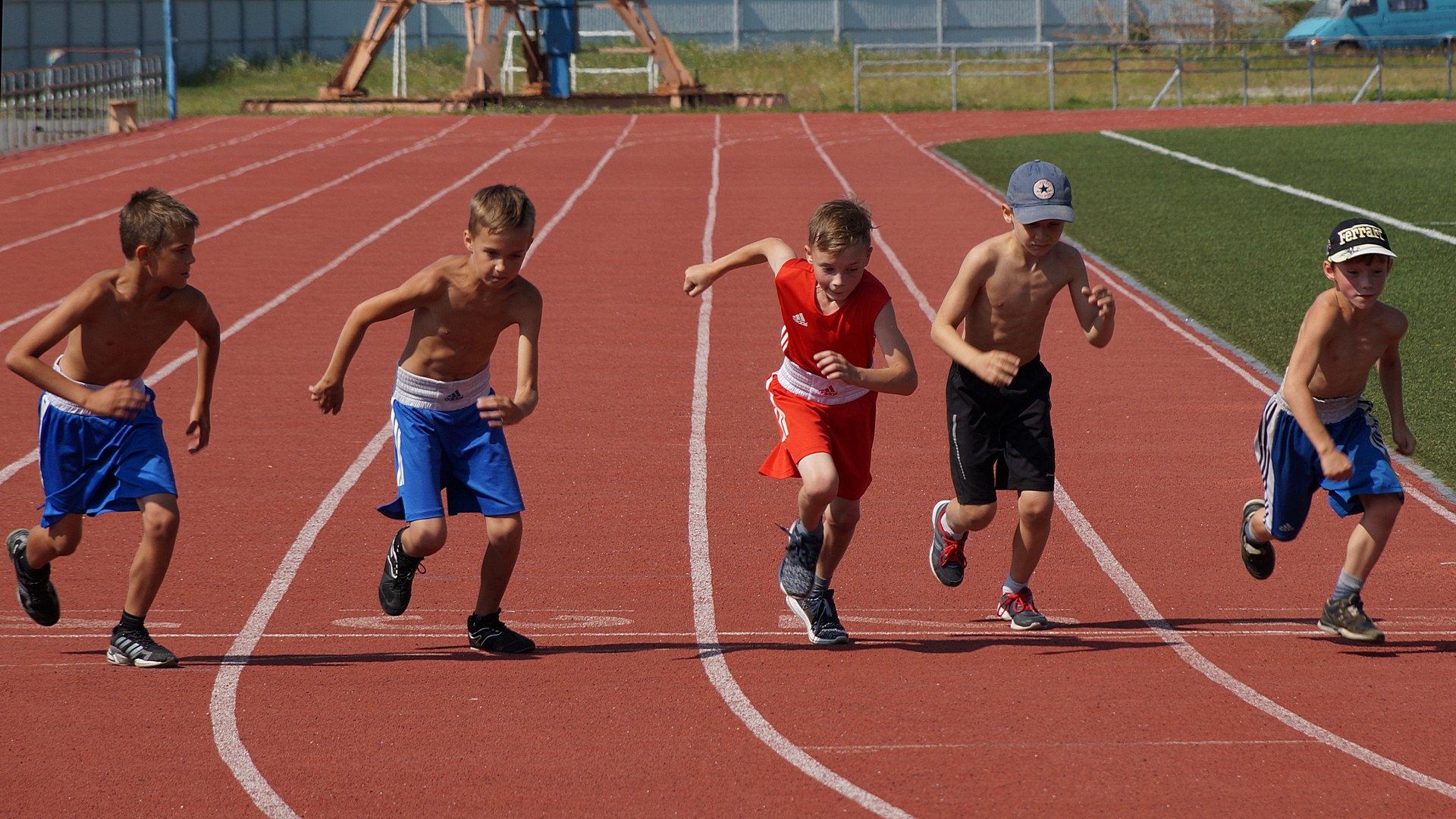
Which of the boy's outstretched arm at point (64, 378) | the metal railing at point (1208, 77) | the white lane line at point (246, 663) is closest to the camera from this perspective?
the white lane line at point (246, 663)

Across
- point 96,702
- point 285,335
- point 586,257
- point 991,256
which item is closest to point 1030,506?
point 991,256

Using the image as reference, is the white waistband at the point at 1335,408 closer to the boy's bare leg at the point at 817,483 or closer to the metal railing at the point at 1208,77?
the boy's bare leg at the point at 817,483

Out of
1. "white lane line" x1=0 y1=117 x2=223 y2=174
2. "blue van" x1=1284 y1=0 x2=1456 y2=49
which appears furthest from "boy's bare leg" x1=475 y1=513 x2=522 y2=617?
"blue van" x1=1284 y1=0 x2=1456 y2=49

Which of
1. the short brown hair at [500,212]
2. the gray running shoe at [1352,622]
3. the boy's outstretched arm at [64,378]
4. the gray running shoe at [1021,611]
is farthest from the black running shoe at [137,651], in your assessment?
the gray running shoe at [1352,622]

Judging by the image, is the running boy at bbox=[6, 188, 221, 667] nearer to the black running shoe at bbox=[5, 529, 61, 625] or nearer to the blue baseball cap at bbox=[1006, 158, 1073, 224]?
the black running shoe at bbox=[5, 529, 61, 625]

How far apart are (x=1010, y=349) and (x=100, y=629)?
345 centimetres

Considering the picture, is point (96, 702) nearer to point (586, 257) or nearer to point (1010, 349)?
point (1010, 349)

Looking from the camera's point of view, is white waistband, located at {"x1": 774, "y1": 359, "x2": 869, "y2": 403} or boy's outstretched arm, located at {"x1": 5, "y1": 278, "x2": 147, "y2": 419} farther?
white waistband, located at {"x1": 774, "y1": 359, "x2": 869, "y2": 403}

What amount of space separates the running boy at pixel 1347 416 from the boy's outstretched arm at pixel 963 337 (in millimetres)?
959

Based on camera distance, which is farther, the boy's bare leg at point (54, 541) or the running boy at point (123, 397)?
the boy's bare leg at point (54, 541)

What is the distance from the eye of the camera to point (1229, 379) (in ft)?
32.7

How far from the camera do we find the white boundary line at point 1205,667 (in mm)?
4293

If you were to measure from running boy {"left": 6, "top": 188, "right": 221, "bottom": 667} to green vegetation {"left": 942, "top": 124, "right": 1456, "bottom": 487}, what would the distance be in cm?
586

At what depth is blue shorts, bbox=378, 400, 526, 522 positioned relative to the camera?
203 inches
